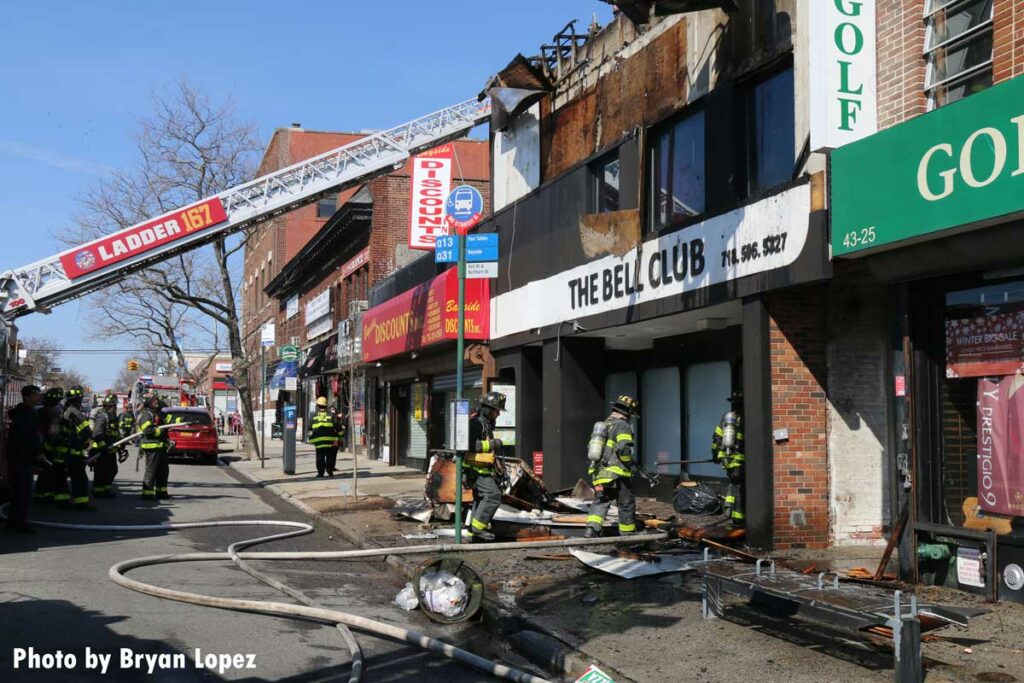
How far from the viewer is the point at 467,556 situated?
10.6 m

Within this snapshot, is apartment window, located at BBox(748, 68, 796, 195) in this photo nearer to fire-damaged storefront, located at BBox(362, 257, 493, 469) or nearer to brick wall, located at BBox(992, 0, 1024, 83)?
brick wall, located at BBox(992, 0, 1024, 83)

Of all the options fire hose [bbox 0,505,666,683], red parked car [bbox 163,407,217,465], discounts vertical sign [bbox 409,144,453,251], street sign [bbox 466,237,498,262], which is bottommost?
fire hose [bbox 0,505,666,683]

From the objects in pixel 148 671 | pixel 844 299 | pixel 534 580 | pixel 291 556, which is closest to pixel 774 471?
pixel 844 299

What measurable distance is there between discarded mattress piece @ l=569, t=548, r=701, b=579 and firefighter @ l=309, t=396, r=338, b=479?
13.3 meters

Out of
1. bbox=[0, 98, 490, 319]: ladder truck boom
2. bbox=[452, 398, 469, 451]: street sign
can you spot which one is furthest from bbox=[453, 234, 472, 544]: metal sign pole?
bbox=[0, 98, 490, 319]: ladder truck boom

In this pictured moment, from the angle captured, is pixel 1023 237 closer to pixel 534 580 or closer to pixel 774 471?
pixel 774 471

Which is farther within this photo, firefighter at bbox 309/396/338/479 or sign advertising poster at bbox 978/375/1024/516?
firefighter at bbox 309/396/338/479

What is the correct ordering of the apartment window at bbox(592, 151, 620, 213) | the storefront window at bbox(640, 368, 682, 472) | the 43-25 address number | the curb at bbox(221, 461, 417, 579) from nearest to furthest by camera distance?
the 43-25 address number, the curb at bbox(221, 461, 417, 579), the apartment window at bbox(592, 151, 620, 213), the storefront window at bbox(640, 368, 682, 472)

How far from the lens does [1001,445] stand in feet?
26.3

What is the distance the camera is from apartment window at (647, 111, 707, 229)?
12.8 m

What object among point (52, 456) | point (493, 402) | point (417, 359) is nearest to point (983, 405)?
point (493, 402)

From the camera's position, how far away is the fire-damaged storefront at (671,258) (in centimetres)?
1066

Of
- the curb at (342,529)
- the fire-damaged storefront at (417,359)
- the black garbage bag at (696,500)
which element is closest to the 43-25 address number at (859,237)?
the curb at (342,529)

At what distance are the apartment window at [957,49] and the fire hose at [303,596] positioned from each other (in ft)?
17.9
